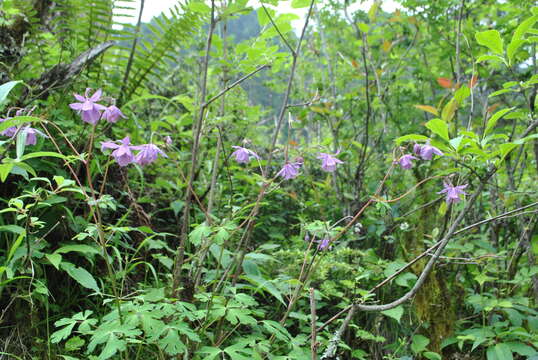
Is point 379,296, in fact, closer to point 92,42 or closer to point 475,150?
point 475,150

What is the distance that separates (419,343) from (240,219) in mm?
970

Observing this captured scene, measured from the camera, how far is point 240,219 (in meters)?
2.00

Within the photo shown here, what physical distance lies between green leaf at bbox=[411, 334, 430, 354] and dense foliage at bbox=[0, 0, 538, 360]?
0.02 metres

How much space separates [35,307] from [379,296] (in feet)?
5.06

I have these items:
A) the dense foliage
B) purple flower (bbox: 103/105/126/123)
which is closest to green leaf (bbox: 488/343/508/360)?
the dense foliage

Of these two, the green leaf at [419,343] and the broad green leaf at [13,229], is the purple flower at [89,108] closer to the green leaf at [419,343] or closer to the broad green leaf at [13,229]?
the broad green leaf at [13,229]

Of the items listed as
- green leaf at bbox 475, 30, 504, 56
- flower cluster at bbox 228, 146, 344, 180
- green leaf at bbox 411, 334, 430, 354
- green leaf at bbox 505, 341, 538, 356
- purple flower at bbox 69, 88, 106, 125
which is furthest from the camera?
green leaf at bbox 411, 334, 430, 354

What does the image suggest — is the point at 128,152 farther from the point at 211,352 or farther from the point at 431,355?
the point at 431,355

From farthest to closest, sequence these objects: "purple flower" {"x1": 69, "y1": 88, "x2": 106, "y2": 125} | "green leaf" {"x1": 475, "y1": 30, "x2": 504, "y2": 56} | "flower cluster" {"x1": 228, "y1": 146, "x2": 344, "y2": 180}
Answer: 1. "flower cluster" {"x1": 228, "y1": 146, "x2": 344, "y2": 180}
2. "green leaf" {"x1": 475, "y1": 30, "x2": 504, "y2": 56}
3. "purple flower" {"x1": 69, "y1": 88, "x2": 106, "y2": 125}

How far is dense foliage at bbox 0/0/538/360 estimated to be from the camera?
1.32 meters

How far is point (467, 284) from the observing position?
2.32 metres

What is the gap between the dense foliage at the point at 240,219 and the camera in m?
1.32

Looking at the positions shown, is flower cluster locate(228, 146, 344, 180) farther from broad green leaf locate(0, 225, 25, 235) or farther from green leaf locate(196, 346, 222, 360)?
broad green leaf locate(0, 225, 25, 235)

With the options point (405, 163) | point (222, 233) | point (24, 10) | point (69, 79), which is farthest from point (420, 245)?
point (24, 10)
